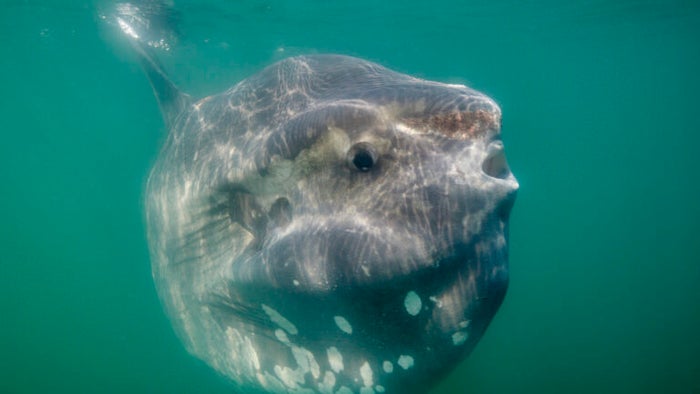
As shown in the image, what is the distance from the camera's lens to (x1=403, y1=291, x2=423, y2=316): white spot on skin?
2.07 metres

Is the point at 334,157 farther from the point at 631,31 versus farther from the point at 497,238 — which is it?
the point at 631,31

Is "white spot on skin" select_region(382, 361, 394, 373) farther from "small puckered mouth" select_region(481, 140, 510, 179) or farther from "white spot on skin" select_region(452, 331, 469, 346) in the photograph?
"small puckered mouth" select_region(481, 140, 510, 179)

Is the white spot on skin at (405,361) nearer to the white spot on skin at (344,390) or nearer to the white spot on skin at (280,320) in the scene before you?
the white spot on skin at (344,390)

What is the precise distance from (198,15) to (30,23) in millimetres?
10215

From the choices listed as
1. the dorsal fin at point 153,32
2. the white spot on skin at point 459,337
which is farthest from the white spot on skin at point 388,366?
the dorsal fin at point 153,32

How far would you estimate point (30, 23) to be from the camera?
24391mm

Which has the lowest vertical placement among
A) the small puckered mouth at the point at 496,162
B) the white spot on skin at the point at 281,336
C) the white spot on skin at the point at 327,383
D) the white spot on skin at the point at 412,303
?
the white spot on skin at the point at 327,383

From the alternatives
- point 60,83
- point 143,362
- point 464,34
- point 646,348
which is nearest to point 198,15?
point 143,362

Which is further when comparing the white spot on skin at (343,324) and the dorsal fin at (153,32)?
the dorsal fin at (153,32)

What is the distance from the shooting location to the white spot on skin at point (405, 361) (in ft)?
7.22

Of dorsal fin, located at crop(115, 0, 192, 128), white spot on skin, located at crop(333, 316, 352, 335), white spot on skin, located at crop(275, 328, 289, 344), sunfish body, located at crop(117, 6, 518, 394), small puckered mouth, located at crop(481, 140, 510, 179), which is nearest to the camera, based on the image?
sunfish body, located at crop(117, 6, 518, 394)

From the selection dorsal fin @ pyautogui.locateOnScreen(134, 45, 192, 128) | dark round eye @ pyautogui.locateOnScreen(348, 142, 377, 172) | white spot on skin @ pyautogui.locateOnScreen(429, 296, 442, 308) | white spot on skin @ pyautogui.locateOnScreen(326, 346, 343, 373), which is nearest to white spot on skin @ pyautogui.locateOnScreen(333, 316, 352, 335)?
white spot on skin @ pyautogui.locateOnScreen(326, 346, 343, 373)

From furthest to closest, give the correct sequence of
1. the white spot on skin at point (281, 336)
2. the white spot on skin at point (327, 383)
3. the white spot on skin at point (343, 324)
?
1. the white spot on skin at point (281, 336)
2. the white spot on skin at point (327, 383)
3. the white spot on skin at point (343, 324)

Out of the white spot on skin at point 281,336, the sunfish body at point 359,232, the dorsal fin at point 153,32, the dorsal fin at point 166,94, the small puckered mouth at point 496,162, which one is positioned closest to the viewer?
the sunfish body at point 359,232
